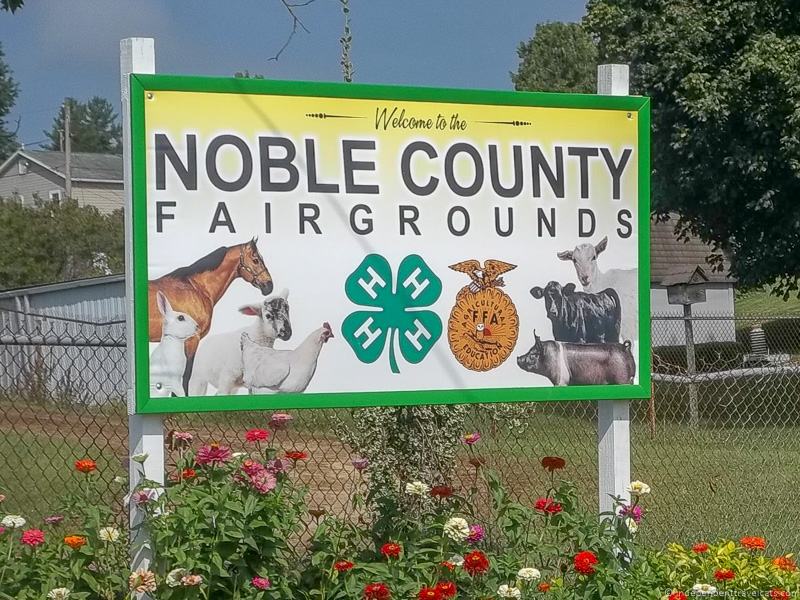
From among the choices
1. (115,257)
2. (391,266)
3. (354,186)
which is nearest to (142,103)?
(354,186)

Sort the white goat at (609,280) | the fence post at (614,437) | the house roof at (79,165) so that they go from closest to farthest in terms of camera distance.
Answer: the white goat at (609,280), the fence post at (614,437), the house roof at (79,165)

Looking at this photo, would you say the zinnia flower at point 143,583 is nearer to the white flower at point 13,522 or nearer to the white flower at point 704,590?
the white flower at point 13,522

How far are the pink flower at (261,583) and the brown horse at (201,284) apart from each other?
2.29 ft

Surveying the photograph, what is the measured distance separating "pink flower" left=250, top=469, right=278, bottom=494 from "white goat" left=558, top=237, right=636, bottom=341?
1.43 m

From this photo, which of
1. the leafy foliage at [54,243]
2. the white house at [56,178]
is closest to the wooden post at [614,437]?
the leafy foliage at [54,243]

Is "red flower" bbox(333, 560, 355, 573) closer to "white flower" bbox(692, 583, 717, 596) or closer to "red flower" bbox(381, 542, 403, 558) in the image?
"red flower" bbox(381, 542, 403, 558)

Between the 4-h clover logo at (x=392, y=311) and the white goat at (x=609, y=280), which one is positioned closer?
the 4-h clover logo at (x=392, y=311)

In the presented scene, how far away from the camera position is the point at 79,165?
199ft

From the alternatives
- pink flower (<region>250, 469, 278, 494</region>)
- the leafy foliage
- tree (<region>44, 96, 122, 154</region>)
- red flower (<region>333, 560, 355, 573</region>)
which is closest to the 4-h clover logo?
pink flower (<region>250, 469, 278, 494</region>)

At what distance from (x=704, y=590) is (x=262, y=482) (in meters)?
1.70

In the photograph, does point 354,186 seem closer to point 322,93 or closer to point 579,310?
point 322,93

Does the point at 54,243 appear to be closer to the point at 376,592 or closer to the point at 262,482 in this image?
the point at 262,482

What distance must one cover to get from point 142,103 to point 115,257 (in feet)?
104

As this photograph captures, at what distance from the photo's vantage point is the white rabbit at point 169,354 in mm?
3785
